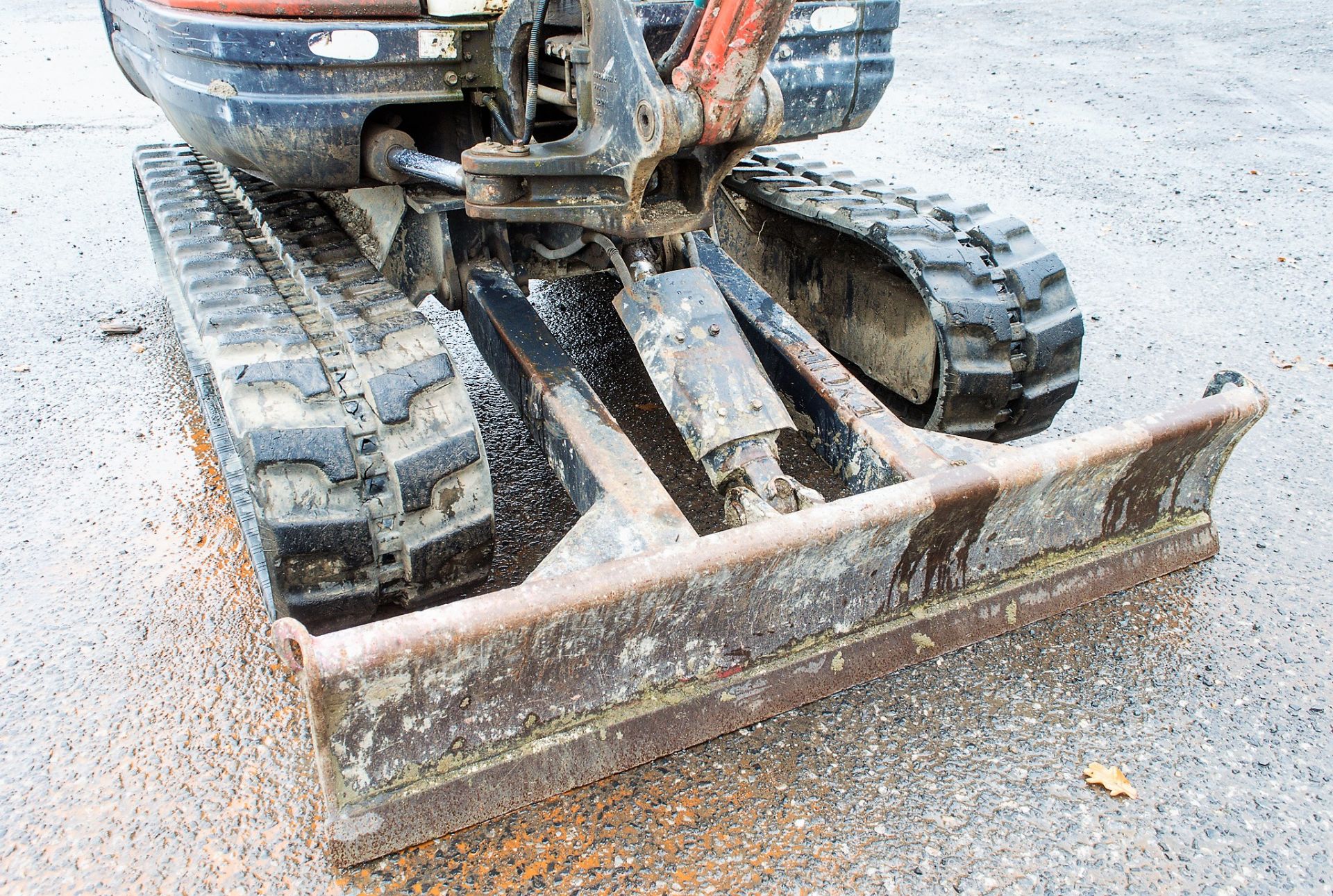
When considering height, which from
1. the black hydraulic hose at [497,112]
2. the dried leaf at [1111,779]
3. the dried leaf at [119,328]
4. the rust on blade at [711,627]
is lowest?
the dried leaf at [1111,779]

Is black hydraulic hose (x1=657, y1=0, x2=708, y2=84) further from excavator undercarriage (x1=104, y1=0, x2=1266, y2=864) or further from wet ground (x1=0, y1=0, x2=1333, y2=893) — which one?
wet ground (x1=0, y1=0, x2=1333, y2=893)

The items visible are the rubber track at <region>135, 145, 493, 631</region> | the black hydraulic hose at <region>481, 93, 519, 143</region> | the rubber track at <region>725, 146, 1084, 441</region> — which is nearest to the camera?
the rubber track at <region>135, 145, 493, 631</region>

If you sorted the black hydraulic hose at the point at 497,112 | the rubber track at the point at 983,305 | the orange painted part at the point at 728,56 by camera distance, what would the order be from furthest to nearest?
the rubber track at the point at 983,305 < the black hydraulic hose at the point at 497,112 < the orange painted part at the point at 728,56

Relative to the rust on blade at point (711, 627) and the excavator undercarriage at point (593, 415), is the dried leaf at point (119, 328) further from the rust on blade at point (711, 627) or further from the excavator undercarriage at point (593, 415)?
the rust on blade at point (711, 627)

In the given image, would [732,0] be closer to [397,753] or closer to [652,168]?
[652,168]

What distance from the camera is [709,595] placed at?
2.30 m

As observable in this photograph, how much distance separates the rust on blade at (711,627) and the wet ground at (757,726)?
0.13m

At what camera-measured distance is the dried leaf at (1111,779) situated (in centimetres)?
244

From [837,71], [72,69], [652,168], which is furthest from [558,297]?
[72,69]

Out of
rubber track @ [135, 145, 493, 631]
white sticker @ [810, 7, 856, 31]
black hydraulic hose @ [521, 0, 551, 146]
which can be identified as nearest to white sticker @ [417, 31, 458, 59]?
black hydraulic hose @ [521, 0, 551, 146]

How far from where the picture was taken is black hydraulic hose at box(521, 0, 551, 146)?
8.42ft

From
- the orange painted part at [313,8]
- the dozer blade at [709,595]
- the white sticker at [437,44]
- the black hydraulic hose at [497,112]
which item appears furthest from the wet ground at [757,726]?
the orange painted part at [313,8]

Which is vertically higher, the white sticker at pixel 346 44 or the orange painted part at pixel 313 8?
the orange painted part at pixel 313 8

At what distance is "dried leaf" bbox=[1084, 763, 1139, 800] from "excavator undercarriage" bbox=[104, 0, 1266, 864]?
0.42 meters
